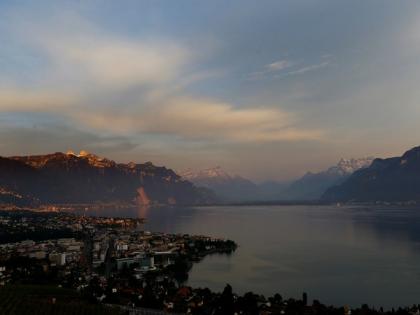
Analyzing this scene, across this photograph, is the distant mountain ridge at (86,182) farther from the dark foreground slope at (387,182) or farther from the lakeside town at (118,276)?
the lakeside town at (118,276)

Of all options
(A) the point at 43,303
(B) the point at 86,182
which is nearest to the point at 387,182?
(B) the point at 86,182

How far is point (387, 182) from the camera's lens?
130 meters

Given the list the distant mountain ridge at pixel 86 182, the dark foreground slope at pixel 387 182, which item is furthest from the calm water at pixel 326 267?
the dark foreground slope at pixel 387 182

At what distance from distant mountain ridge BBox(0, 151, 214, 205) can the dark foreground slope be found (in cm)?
4548

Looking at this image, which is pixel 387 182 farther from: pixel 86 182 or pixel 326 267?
pixel 326 267

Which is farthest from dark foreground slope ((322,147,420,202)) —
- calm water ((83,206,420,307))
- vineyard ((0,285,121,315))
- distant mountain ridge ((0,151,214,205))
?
vineyard ((0,285,121,315))

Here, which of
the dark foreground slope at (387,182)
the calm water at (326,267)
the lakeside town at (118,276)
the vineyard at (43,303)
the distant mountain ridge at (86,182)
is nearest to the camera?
the vineyard at (43,303)

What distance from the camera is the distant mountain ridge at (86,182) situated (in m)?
103

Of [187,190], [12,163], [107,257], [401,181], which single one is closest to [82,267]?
[107,257]

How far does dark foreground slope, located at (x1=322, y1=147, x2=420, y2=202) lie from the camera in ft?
397

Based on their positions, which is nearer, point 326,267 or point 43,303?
point 43,303

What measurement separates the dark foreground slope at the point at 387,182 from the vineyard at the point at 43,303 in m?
109

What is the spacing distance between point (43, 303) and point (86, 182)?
118669 mm

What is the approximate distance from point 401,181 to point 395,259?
103099 mm
